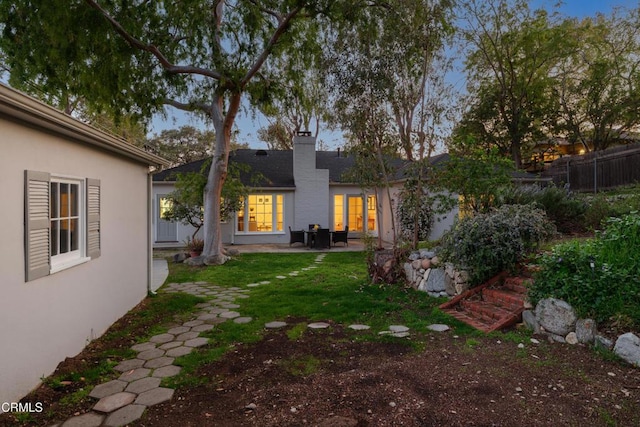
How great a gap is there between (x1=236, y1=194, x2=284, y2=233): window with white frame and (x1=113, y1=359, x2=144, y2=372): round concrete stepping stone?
11.7 metres

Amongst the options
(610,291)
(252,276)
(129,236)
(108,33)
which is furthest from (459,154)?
(108,33)

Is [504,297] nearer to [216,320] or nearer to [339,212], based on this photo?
[216,320]

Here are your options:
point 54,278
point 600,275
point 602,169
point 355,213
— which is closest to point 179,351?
point 54,278

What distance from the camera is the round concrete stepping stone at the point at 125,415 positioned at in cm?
270

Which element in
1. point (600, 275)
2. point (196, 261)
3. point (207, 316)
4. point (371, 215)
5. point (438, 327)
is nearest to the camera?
point (600, 275)

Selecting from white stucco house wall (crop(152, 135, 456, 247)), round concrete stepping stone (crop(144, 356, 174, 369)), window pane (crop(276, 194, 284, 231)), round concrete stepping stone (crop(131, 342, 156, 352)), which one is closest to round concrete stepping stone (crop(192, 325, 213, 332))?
round concrete stepping stone (crop(131, 342, 156, 352))

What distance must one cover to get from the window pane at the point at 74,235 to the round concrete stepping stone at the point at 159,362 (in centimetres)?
157

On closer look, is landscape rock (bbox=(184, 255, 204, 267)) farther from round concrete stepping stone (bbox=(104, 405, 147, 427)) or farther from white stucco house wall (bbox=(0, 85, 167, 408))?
round concrete stepping stone (bbox=(104, 405, 147, 427))

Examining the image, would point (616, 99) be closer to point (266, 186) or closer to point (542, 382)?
point (266, 186)

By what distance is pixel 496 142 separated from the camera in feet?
68.5

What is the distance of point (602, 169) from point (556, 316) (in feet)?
42.4

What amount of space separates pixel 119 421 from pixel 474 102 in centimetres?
2203

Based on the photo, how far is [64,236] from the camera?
13.2 ft

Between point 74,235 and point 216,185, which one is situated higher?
point 216,185
